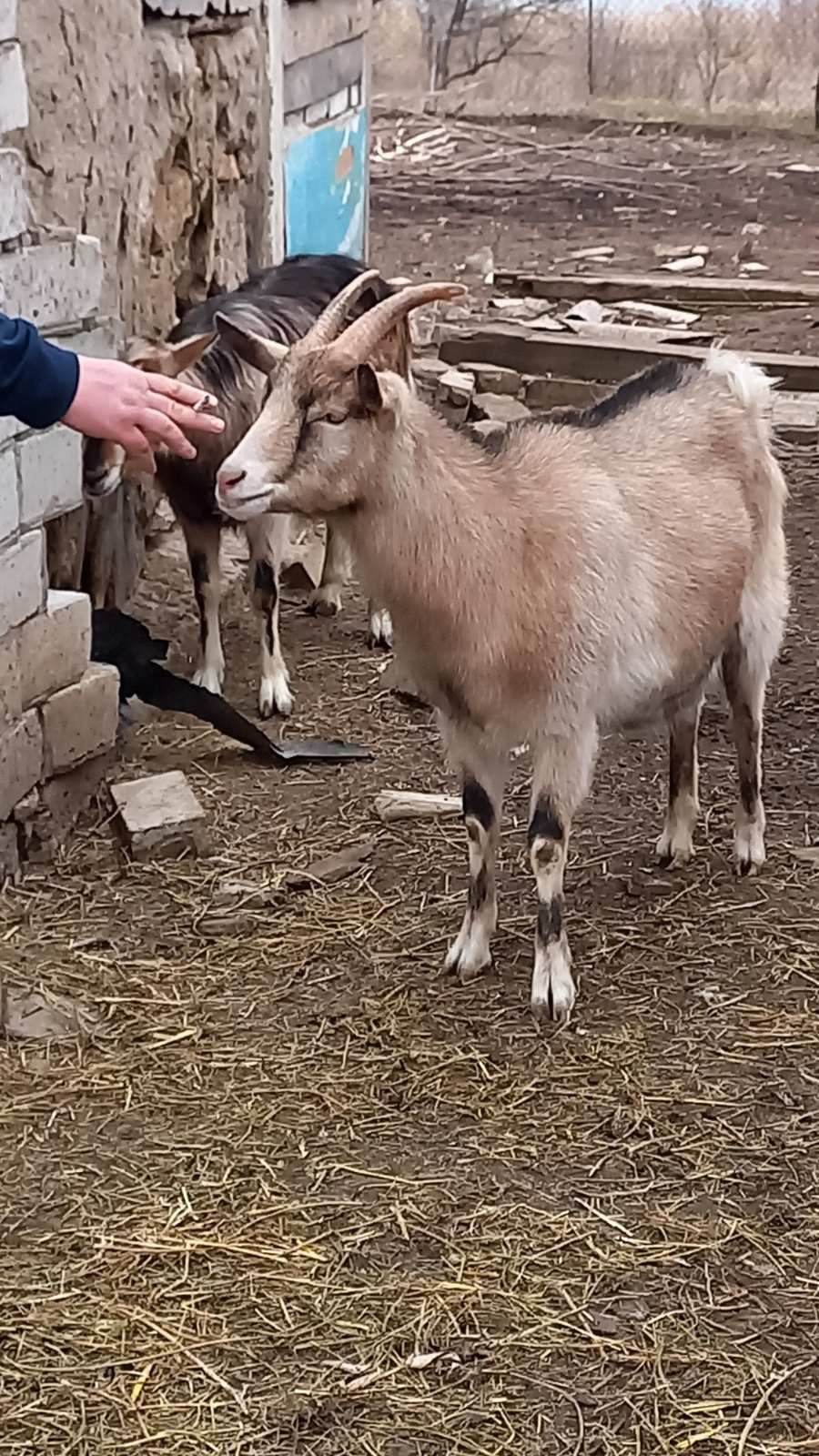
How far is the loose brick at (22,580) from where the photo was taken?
14.9ft

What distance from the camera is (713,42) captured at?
23.3 metres

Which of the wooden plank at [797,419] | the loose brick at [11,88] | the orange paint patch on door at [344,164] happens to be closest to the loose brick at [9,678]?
the loose brick at [11,88]

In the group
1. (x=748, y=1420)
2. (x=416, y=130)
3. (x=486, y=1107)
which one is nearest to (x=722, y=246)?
(x=416, y=130)

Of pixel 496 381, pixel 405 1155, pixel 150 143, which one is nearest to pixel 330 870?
pixel 405 1155

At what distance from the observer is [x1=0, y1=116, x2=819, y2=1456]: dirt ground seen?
2908mm

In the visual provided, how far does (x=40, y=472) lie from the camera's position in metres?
4.68

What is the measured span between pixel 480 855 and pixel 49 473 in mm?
1522

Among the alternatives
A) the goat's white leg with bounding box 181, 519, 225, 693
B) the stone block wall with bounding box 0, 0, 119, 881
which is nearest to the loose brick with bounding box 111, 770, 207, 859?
the stone block wall with bounding box 0, 0, 119, 881

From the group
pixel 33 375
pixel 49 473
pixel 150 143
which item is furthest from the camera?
pixel 150 143

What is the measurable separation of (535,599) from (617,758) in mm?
1669

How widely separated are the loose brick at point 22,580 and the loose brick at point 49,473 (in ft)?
0.22

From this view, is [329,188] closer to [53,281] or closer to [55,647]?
[53,281]

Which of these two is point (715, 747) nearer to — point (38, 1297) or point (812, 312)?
point (38, 1297)

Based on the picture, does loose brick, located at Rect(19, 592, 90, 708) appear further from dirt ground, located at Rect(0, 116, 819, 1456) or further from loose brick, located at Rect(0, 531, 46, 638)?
dirt ground, located at Rect(0, 116, 819, 1456)
